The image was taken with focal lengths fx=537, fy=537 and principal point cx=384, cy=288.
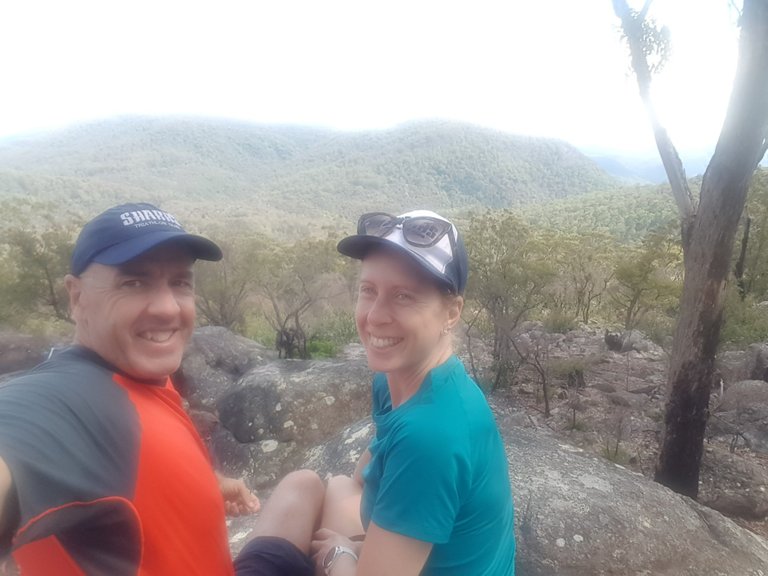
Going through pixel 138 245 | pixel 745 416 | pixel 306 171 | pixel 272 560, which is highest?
pixel 306 171

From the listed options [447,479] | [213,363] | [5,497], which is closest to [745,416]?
[447,479]

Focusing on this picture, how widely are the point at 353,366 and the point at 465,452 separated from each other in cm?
588

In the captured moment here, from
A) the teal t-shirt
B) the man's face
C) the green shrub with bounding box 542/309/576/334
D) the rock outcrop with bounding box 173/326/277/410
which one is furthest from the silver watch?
the green shrub with bounding box 542/309/576/334

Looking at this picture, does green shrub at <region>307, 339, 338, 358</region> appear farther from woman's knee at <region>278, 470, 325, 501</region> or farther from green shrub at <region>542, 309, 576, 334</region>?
woman's knee at <region>278, 470, 325, 501</region>

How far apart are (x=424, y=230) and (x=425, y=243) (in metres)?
0.05

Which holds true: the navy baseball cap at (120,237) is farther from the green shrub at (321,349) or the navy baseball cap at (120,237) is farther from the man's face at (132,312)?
the green shrub at (321,349)

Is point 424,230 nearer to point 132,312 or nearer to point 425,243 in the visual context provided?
point 425,243

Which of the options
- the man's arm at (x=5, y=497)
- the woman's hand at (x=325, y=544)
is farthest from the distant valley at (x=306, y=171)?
the man's arm at (x=5, y=497)

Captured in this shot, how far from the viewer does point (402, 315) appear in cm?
170

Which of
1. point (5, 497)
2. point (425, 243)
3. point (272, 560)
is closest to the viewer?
point (5, 497)

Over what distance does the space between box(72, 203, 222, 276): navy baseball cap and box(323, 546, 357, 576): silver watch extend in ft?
3.86

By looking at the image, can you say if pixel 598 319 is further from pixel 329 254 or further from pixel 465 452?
pixel 465 452

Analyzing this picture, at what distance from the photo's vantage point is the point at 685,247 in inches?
171

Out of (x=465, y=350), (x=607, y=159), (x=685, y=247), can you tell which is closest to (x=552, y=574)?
(x=685, y=247)
